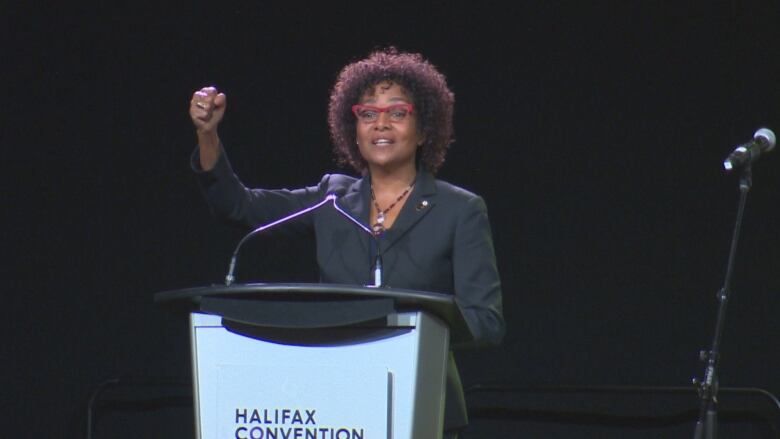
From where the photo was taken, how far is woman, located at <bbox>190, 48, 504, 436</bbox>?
1999 millimetres

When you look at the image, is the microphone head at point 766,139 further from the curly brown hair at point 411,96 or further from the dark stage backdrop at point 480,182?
the dark stage backdrop at point 480,182

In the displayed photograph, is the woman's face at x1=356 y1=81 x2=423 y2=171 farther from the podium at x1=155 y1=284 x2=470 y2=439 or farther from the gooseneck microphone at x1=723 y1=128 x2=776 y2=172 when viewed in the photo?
the gooseneck microphone at x1=723 y1=128 x2=776 y2=172

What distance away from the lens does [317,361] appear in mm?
1614

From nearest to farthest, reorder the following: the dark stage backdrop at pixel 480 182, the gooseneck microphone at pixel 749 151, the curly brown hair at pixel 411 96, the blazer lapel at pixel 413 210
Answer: the blazer lapel at pixel 413 210 → the curly brown hair at pixel 411 96 → the gooseneck microphone at pixel 749 151 → the dark stage backdrop at pixel 480 182

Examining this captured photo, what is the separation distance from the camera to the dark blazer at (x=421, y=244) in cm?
199

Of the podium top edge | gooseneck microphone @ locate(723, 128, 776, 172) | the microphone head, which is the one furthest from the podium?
the microphone head

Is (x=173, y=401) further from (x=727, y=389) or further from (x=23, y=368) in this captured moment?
(x=727, y=389)

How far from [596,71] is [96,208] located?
68.8 inches

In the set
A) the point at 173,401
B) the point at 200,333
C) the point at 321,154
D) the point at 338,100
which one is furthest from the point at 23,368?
the point at 200,333

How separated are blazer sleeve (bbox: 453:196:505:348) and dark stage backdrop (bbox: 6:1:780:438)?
1618 mm

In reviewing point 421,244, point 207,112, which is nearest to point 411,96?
point 421,244

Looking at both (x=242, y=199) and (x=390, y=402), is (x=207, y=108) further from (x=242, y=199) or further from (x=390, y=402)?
(x=390, y=402)

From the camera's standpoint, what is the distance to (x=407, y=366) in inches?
61.9

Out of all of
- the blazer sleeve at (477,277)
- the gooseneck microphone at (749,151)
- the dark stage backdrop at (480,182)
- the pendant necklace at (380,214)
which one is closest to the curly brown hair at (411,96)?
the pendant necklace at (380,214)
